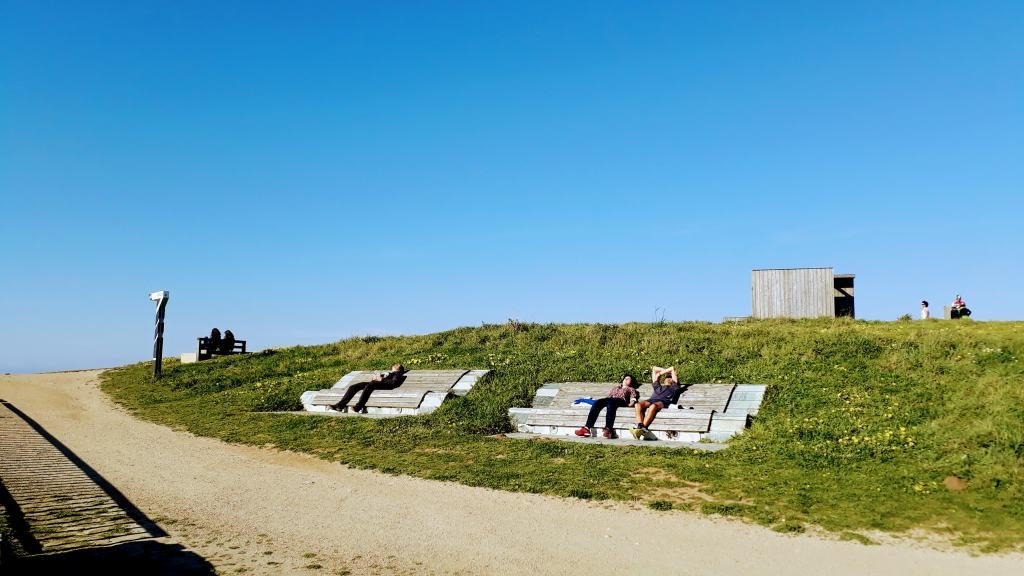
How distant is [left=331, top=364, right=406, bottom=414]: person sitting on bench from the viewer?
67.3ft

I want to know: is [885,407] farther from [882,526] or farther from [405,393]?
[405,393]

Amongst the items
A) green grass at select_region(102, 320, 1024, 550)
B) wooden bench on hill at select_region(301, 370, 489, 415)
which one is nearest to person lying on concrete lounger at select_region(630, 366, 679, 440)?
green grass at select_region(102, 320, 1024, 550)

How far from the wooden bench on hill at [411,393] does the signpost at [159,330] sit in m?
11.2

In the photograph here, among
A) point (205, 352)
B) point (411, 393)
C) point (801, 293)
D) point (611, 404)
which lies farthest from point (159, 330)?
point (801, 293)

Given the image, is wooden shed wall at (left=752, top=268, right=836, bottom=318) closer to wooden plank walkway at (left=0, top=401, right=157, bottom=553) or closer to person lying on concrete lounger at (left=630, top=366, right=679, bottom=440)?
A: person lying on concrete lounger at (left=630, top=366, right=679, bottom=440)

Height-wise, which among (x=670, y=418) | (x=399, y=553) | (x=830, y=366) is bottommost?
(x=399, y=553)

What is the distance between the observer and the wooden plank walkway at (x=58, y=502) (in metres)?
9.08

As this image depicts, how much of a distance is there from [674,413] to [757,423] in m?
1.84

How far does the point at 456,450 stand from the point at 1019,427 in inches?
412

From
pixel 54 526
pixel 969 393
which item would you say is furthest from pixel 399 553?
pixel 969 393

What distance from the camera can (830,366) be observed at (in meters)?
18.5

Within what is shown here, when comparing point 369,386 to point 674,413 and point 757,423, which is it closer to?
point 674,413

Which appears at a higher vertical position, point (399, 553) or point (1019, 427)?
point (1019, 427)

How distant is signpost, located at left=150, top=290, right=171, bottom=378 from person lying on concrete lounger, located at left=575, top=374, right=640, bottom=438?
20920 millimetres
